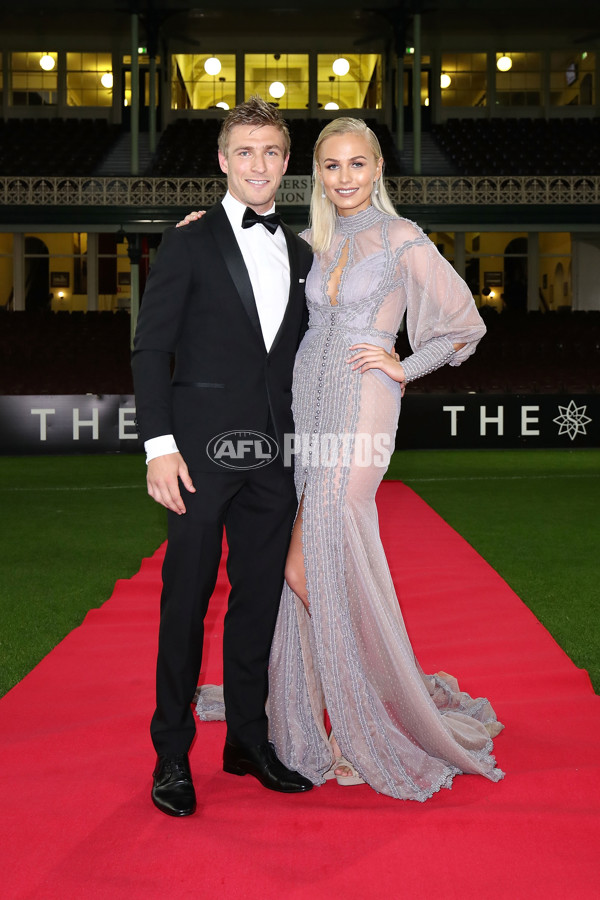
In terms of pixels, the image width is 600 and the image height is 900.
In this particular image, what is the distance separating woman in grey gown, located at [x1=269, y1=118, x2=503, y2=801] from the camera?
8.38 feet

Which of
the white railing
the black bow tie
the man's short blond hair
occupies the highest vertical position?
the white railing

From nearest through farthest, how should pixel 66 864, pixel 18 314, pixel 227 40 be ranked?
pixel 66 864, pixel 18 314, pixel 227 40

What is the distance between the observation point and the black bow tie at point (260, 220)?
249 cm

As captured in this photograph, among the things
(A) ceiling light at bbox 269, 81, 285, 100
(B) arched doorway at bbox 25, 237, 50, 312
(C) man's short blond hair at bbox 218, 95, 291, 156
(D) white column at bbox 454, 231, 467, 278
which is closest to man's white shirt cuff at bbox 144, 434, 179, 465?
(C) man's short blond hair at bbox 218, 95, 291, 156

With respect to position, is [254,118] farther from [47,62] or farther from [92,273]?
[47,62]

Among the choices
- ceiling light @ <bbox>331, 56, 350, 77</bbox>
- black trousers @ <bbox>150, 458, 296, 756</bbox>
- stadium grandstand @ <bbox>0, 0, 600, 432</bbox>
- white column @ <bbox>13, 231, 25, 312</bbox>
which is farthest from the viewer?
ceiling light @ <bbox>331, 56, 350, 77</bbox>

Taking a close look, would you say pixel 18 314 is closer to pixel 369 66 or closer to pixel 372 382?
pixel 369 66

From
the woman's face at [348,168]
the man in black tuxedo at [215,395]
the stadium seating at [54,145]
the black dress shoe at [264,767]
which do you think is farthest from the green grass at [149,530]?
the stadium seating at [54,145]

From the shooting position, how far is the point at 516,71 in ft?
86.7

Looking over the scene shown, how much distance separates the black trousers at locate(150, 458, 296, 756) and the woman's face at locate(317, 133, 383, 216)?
0.80 meters

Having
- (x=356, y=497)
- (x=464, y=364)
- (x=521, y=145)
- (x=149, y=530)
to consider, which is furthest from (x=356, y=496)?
(x=521, y=145)

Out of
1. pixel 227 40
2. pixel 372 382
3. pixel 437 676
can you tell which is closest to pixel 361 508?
pixel 372 382

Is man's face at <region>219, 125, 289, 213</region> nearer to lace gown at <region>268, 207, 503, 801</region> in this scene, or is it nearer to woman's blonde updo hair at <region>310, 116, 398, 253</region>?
woman's blonde updo hair at <region>310, 116, 398, 253</region>

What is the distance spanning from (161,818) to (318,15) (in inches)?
998
